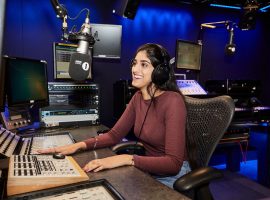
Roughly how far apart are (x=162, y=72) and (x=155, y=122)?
28cm

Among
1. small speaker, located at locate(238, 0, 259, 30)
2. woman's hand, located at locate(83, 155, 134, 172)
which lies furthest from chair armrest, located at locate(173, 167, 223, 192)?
small speaker, located at locate(238, 0, 259, 30)

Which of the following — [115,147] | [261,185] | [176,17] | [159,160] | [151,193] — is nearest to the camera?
[151,193]

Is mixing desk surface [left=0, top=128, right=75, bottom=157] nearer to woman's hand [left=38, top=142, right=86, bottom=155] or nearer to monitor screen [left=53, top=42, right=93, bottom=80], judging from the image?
woman's hand [left=38, top=142, right=86, bottom=155]

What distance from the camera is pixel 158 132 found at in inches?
57.3

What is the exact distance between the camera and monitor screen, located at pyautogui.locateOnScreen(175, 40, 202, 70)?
2.97 meters

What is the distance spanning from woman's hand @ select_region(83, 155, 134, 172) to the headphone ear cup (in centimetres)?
50

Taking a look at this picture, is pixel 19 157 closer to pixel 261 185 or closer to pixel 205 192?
pixel 205 192

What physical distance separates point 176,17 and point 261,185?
2124 millimetres

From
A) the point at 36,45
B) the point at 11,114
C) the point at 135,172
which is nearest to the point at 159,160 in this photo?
the point at 135,172

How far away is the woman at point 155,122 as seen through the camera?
1.24m

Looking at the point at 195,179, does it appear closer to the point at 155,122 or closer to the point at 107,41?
the point at 155,122

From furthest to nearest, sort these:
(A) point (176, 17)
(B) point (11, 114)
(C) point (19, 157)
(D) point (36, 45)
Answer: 1. (A) point (176, 17)
2. (D) point (36, 45)
3. (B) point (11, 114)
4. (C) point (19, 157)

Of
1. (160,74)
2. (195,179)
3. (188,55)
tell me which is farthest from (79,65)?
(188,55)

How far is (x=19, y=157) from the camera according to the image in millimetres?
1063
